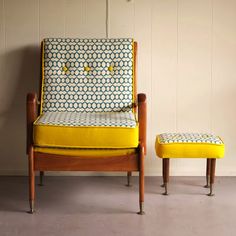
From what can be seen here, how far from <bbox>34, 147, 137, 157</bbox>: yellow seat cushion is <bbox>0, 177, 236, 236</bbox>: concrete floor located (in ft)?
1.07

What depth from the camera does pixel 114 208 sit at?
Result: 294 centimetres

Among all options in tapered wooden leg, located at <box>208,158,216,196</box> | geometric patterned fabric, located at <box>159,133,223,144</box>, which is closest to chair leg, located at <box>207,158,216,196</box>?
tapered wooden leg, located at <box>208,158,216,196</box>

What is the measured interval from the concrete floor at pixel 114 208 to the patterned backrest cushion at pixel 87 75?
0.53 metres

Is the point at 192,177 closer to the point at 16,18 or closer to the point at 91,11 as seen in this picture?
the point at 91,11

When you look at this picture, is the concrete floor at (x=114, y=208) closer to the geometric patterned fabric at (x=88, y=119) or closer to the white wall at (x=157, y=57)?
the white wall at (x=157, y=57)

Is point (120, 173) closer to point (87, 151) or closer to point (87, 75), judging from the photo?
point (87, 75)

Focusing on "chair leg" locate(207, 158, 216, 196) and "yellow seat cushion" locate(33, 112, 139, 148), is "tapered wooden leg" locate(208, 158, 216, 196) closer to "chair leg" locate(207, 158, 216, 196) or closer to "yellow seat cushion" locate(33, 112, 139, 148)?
"chair leg" locate(207, 158, 216, 196)

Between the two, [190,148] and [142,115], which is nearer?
[142,115]

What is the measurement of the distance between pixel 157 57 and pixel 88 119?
2.99 ft

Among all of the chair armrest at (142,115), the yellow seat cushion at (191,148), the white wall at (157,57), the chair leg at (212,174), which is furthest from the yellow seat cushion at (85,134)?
the white wall at (157,57)

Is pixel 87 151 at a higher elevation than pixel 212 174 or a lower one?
higher

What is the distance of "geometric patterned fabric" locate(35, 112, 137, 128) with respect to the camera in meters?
2.82

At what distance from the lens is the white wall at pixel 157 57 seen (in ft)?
11.7

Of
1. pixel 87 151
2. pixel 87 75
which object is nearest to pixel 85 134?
pixel 87 151
